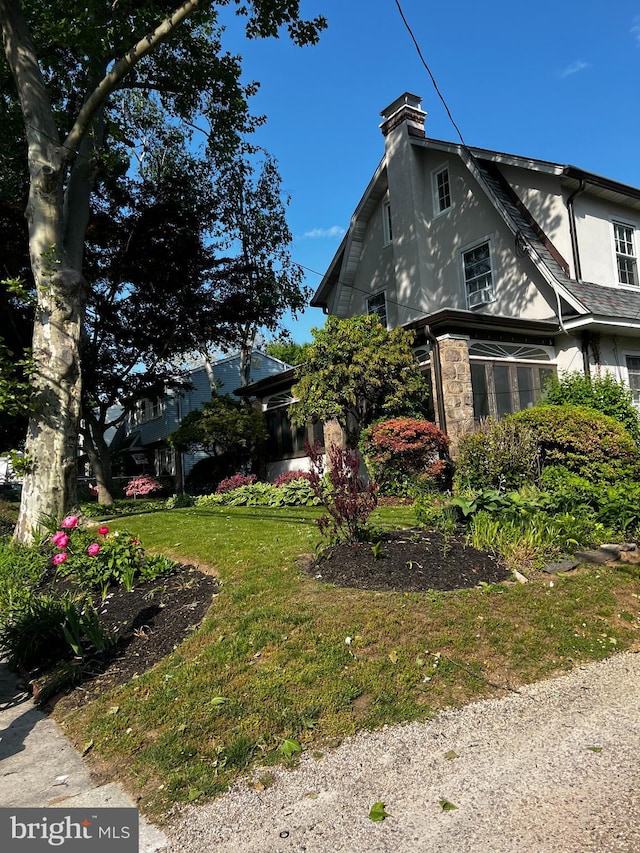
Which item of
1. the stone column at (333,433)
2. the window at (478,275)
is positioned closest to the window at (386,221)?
the window at (478,275)

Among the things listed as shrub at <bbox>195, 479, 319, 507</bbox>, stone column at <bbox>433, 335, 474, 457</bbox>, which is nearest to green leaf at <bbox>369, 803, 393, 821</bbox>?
shrub at <bbox>195, 479, 319, 507</bbox>

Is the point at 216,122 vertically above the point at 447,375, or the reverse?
the point at 216,122

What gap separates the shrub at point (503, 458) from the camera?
7980mm

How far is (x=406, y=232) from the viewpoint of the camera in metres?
16.4

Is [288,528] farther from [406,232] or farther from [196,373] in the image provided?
[196,373]

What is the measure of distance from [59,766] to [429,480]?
29.0 feet

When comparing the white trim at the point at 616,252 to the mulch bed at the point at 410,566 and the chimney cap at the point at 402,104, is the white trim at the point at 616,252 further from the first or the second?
the mulch bed at the point at 410,566

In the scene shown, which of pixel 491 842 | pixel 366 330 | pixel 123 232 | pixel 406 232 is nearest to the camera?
pixel 491 842

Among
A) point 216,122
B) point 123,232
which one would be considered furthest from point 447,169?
point 123,232

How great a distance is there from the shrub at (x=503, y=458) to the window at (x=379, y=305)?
9.66 m

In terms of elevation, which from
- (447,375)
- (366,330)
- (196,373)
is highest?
(196,373)

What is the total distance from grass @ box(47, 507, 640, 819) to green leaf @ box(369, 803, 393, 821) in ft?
1.80

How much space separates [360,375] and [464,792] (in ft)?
32.3

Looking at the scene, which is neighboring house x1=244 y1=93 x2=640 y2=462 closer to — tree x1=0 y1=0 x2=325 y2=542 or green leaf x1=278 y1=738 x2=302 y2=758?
tree x1=0 y1=0 x2=325 y2=542
